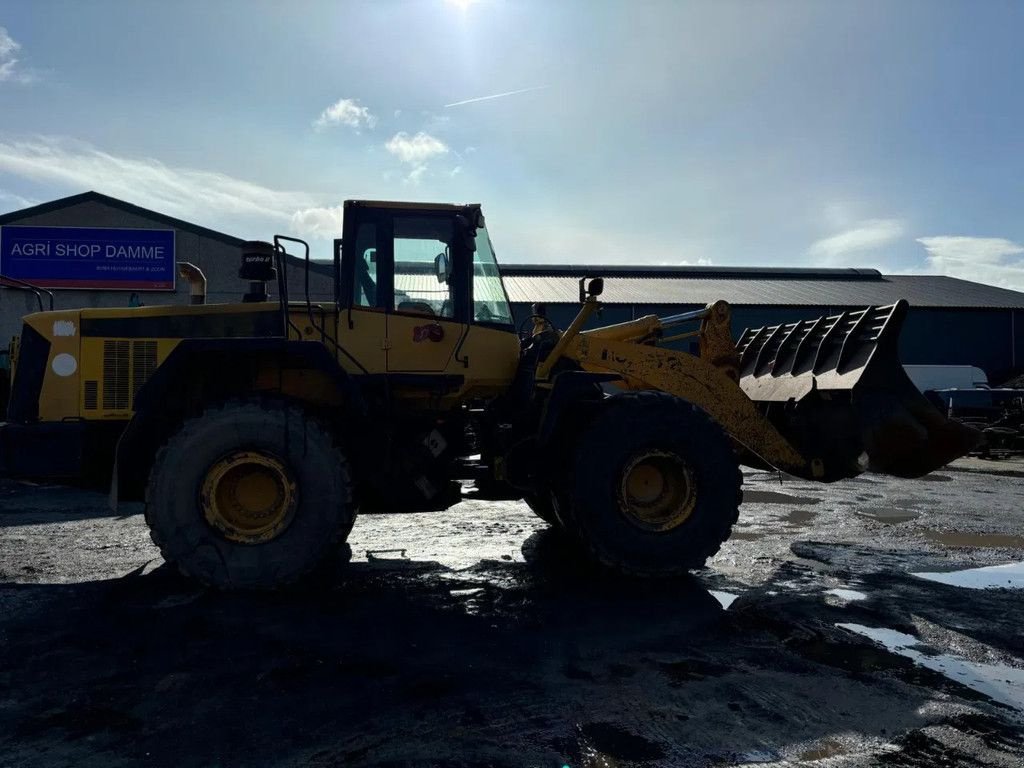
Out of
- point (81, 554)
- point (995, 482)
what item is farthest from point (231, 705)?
point (995, 482)

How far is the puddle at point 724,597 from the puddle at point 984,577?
1.77 m

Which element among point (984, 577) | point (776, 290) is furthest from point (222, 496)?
point (776, 290)

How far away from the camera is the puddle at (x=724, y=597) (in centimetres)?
514

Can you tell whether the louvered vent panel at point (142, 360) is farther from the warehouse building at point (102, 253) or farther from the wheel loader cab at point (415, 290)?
the warehouse building at point (102, 253)

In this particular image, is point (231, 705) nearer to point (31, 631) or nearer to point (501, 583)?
point (31, 631)

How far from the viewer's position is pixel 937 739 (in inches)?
126

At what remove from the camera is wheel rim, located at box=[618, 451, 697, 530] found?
225 inches

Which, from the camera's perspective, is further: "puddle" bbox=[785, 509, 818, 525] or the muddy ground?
"puddle" bbox=[785, 509, 818, 525]

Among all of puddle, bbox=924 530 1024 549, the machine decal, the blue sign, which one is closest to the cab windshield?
the machine decal

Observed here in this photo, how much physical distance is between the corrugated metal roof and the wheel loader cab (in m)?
24.4

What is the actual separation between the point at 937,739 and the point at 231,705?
3084 mm

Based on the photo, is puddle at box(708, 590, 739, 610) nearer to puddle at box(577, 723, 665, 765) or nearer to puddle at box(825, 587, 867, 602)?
puddle at box(825, 587, 867, 602)

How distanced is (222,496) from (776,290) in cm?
3341

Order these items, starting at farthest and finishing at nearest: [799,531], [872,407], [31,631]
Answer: [799,531] → [872,407] → [31,631]
